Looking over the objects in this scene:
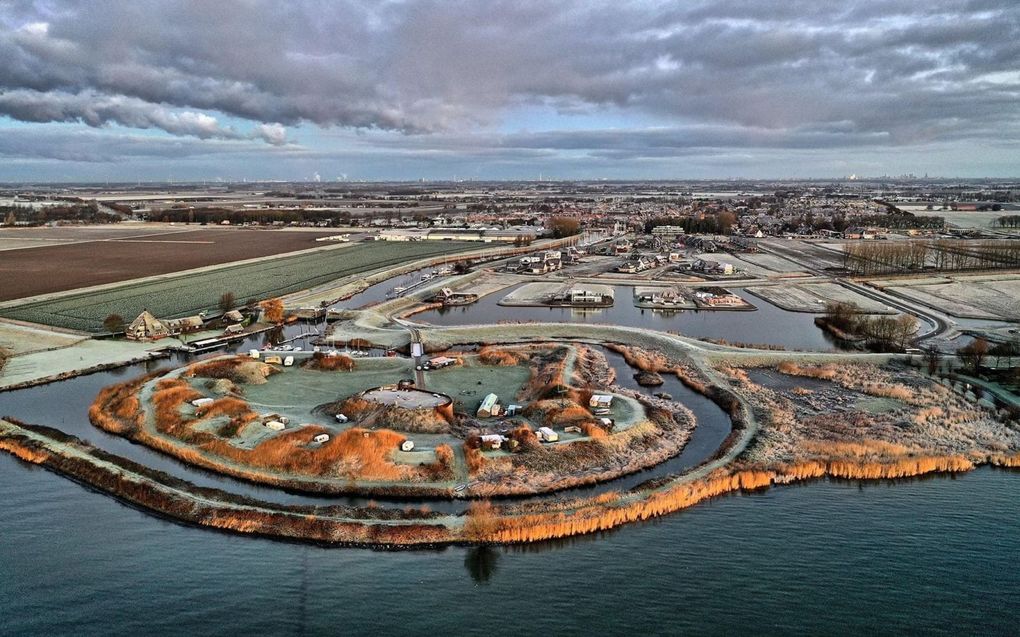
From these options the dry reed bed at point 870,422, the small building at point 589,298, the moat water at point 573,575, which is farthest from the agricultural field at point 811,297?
the moat water at point 573,575

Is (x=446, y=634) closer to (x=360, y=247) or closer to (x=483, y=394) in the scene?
(x=483, y=394)

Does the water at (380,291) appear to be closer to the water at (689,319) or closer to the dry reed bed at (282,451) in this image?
the water at (689,319)

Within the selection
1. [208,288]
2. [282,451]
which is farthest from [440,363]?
[208,288]

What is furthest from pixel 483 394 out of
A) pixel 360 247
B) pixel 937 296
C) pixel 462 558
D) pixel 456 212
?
pixel 456 212

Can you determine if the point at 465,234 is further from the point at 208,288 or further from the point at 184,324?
the point at 184,324

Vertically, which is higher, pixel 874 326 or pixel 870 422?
pixel 874 326
